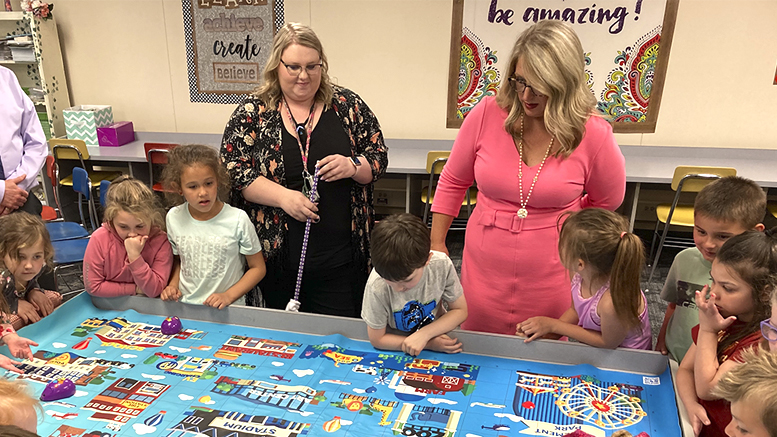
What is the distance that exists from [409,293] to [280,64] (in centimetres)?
82

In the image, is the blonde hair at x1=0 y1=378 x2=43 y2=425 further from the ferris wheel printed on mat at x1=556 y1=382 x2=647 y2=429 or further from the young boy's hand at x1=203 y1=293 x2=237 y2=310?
the ferris wheel printed on mat at x1=556 y1=382 x2=647 y2=429

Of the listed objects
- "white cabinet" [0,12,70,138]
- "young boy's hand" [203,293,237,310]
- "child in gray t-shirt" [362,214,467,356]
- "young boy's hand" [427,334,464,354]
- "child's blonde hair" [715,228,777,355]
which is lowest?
"young boy's hand" [427,334,464,354]

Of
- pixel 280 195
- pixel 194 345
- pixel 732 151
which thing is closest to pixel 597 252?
pixel 280 195

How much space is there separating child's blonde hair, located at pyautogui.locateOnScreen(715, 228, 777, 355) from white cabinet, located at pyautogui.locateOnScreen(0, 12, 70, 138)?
4.71 meters

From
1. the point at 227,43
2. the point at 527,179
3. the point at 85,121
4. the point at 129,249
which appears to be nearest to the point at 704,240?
the point at 527,179

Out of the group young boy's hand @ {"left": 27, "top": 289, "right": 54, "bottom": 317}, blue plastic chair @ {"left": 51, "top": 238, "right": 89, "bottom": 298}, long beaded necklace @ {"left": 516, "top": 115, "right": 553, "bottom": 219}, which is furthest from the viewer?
blue plastic chair @ {"left": 51, "top": 238, "right": 89, "bottom": 298}

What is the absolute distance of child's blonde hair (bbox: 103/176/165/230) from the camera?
172cm

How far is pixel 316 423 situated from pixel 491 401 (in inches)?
15.6

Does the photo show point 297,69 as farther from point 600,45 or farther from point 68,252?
point 600,45

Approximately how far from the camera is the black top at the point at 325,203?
1.73 metres

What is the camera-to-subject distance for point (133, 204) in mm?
1725

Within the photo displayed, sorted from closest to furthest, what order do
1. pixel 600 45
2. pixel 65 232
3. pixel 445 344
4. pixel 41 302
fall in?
pixel 445 344
pixel 41 302
pixel 65 232
pixel 600 45

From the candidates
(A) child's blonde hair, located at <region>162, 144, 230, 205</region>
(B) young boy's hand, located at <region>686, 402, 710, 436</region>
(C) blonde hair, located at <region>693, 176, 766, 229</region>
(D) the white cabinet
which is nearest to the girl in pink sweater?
(A) child's blonde hair, located at <region>162, 144, 230, 205</region>

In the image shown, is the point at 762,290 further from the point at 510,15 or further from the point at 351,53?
the point at 351,53
